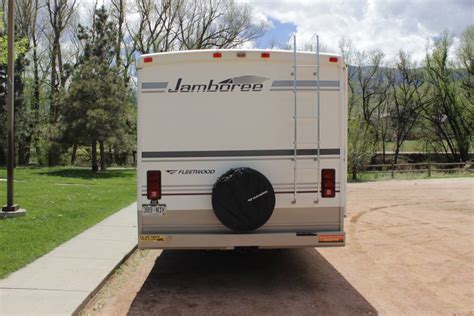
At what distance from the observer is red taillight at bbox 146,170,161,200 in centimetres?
621

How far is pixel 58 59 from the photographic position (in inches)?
1939

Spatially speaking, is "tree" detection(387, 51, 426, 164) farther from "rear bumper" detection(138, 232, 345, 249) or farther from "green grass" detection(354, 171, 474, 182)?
"rear bumper" detection(138, 232, 345, 249)

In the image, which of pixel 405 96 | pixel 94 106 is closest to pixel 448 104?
pixel 405 96

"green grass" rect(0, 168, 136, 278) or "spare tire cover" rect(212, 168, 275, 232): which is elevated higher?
"spare tire cover" rect(212, 168, 275, 232)

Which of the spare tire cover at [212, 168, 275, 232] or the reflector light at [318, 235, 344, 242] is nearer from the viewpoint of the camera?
the spare tire cover at [212, 168, 275, 232]

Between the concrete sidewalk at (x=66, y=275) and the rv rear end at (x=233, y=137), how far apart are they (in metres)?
1.02

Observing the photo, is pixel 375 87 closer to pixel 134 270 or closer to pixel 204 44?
pixel 204 44

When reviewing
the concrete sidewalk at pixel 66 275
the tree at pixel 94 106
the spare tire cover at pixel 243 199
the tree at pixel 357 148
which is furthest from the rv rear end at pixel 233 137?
the tree at pixel 357 148

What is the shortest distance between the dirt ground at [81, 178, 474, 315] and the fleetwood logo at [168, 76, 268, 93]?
2.59m

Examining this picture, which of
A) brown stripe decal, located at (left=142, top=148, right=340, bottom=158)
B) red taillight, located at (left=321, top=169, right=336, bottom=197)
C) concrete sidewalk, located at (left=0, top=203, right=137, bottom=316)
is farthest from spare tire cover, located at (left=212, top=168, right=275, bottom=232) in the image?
concrete sidewalk, located at (left=0, top=203, right=137, bottom=316)

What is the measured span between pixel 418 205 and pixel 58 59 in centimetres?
4227

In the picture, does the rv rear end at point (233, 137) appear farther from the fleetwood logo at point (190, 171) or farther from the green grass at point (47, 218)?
the green grass at point (47, 218)

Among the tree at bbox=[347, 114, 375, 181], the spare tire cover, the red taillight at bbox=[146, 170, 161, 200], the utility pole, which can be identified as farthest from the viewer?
the tree at bbox=[347, 114, 375, 181]

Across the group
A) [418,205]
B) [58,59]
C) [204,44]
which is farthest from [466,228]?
[58,59]
